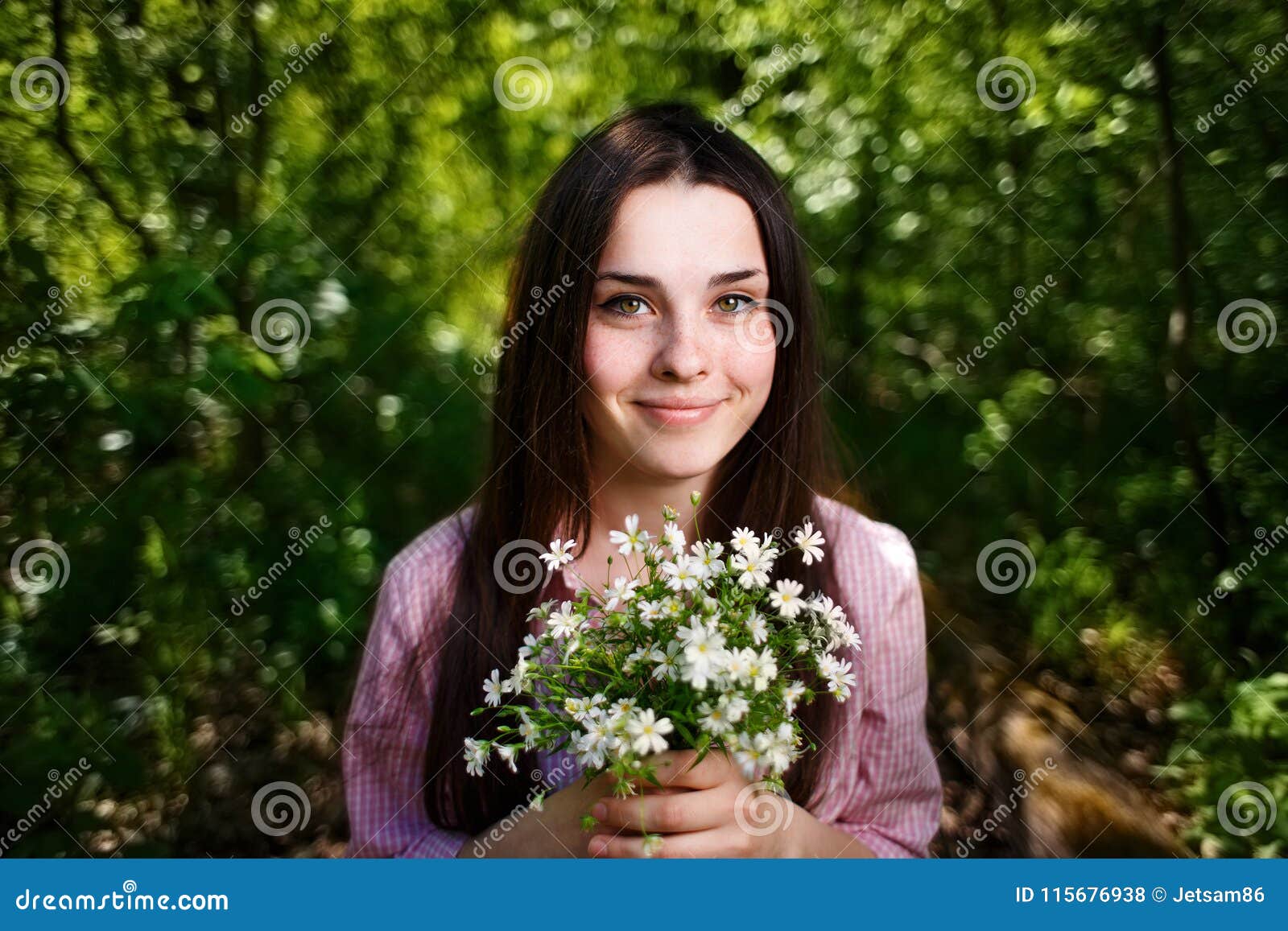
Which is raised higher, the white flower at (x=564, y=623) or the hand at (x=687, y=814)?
the white flower at (x=564, y=623)

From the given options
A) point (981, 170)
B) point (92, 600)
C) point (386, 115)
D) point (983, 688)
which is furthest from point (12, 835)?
point (981, 170)

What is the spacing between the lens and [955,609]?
291cm

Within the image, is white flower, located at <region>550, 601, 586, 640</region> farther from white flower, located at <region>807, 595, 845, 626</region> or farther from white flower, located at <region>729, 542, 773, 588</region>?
white flower, located at <region>807, 595, 845, 626</region>

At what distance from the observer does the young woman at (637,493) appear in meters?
1.41

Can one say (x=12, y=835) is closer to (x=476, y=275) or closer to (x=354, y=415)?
(x=354, y=415)
